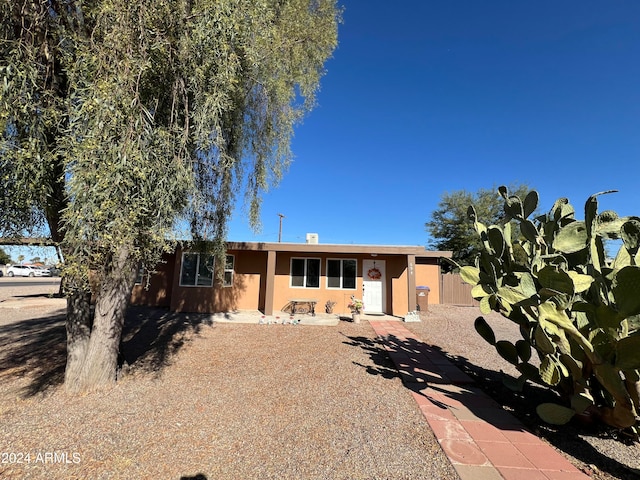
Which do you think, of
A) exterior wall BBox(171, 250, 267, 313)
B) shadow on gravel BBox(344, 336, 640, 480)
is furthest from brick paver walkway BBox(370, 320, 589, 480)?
exterior wall BBox(171, 250, 267, 313)

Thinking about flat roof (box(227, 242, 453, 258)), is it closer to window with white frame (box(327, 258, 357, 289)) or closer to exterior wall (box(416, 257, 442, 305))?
window with white frame (box(327, 258, 357, 289))

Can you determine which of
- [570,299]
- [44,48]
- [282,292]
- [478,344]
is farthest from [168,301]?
[570,299]

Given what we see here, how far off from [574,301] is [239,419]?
4.04 m

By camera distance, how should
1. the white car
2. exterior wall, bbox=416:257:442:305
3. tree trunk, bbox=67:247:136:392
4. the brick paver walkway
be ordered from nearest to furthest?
the brick paver walkway < tree trunk, bbox=67:247:136:392 < exterior wall, bbox=416:257:442:305 < the white car

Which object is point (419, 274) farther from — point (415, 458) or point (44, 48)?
point (44, 48)

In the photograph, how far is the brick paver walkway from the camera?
8.77ft

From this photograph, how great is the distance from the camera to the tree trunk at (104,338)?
4267 millimetres

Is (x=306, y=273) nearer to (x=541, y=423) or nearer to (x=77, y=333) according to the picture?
(x=77, y=333)

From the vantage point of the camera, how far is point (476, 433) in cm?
332

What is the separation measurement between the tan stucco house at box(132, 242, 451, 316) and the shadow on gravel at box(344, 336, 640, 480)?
427 cm

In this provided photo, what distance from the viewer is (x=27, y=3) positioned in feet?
11.6

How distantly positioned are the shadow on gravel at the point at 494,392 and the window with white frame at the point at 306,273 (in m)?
4.56

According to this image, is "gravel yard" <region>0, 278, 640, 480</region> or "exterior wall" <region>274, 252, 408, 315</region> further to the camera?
"exterior wall" <region>274, 252, 408, 315</region>

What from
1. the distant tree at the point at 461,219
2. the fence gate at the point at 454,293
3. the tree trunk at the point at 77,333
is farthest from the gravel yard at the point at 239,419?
the distant tree at the point at 461,219
